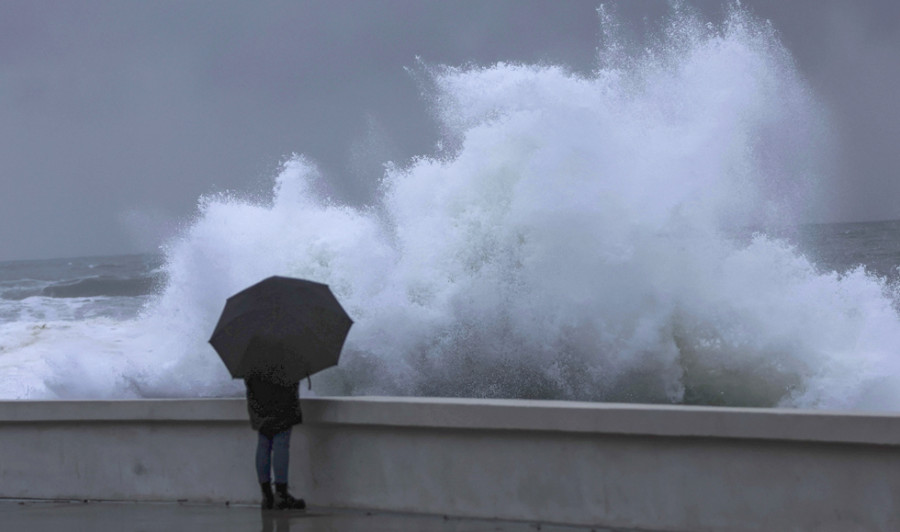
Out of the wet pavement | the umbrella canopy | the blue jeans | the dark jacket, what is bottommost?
the wet pavement

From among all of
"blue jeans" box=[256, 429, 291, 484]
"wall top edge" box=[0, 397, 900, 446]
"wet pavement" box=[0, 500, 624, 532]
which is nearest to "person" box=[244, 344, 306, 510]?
"blue jeans" box=[256, 429, 291, 484]

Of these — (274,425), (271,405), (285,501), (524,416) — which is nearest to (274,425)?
(274,425)

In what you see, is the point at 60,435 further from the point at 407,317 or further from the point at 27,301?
the point at 27,301

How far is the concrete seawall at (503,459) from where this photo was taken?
4.43m

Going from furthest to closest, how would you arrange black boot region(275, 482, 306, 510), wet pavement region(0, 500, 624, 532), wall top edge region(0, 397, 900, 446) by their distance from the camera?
black boot region(275, 482, 306, 510), wet pavement region(0, 500, 624, 532), wall top edge region(0, 397, 900, 446)

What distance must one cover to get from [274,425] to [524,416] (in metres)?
1.38

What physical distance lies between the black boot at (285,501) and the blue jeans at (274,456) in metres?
0.04

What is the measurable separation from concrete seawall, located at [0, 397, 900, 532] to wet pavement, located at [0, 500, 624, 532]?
7cm

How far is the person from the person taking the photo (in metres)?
5.52

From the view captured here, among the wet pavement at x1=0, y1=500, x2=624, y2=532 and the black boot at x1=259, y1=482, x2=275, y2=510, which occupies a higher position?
the black boot at x1=259, y1=482, x2=275, y2=510

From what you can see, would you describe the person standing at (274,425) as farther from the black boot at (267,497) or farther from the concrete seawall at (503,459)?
the concrete seawall at (503,459)

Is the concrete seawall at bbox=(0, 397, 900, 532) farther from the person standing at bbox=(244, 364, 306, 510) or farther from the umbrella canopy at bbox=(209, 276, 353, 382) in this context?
the umbrella canopy at bbox=(209, 276, 353, 382)

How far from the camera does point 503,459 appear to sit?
17.0 feet

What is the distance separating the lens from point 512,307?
42.8 feet
